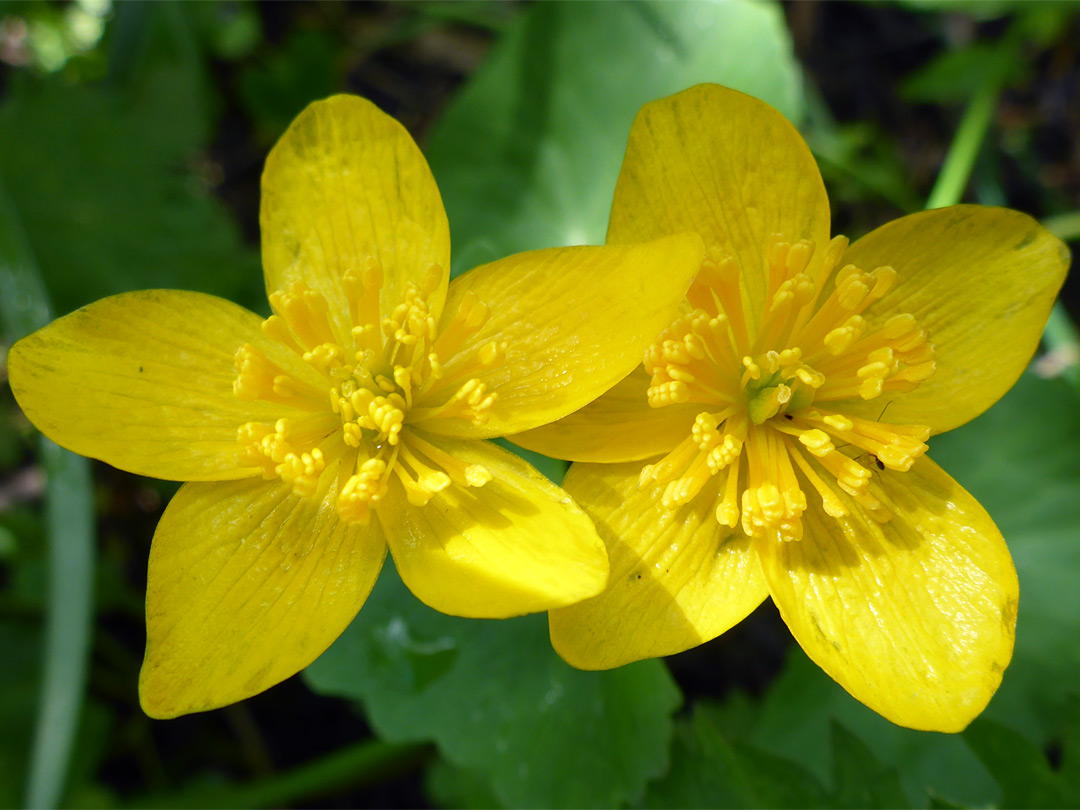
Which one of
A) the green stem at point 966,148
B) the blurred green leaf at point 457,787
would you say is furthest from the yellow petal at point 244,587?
the green stem at point 966,148

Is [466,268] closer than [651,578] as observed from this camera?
No

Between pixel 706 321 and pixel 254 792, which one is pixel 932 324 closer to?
pixel 706 321

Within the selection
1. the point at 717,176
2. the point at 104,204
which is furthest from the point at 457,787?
the point at 104,204

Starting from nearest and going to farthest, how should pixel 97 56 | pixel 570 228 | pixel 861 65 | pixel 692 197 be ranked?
pixel 692 197 → pixel 570 228 → pixel 97 56 → pixel 861 65

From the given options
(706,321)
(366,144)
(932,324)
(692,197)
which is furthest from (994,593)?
(366,144)

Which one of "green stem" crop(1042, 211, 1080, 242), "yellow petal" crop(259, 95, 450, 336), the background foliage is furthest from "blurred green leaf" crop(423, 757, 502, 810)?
"green stem" crop(1042, 211, 1080, 242)

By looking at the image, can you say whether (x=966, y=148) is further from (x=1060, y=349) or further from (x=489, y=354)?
(x=489, y=354)

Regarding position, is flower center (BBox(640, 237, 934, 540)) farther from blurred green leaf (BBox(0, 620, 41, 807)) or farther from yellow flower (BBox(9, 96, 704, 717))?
blurred green leaf (BBox(0, 620, 41, 807))
